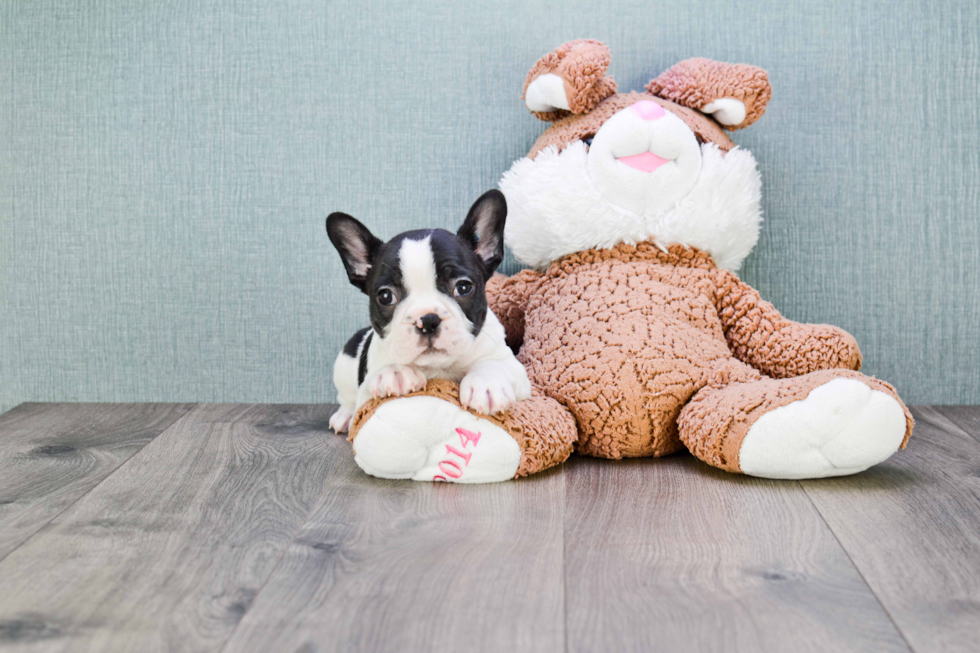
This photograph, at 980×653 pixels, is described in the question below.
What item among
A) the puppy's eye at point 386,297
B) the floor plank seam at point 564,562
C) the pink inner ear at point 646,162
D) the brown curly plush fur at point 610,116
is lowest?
the floor plank seam at point 564,562

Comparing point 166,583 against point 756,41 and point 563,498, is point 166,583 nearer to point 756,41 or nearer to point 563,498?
point 563,498

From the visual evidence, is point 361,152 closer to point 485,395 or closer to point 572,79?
point 572,79

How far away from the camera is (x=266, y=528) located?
3.92ft

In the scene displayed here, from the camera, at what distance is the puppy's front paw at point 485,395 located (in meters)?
1.35

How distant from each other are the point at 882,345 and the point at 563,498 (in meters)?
1.08

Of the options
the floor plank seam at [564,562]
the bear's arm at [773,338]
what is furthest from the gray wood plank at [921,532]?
the floor plank seam at [564,562]

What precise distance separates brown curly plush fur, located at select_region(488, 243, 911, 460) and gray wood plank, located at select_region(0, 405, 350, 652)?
47 cm

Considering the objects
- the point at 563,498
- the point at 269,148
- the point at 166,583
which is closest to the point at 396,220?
the point at 269,148

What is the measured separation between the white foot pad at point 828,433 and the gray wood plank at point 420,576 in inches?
13.8

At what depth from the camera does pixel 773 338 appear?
64.4 inches

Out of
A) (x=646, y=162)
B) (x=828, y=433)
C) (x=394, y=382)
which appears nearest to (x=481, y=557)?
(x=394, y=382)

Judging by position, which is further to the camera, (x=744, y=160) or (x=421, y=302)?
(x=744, y=160)

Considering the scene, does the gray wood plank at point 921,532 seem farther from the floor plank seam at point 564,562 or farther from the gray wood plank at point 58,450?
the gray wood plank at point 58,450

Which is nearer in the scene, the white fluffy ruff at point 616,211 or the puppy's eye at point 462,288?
the puppy's eye at point 462,288
